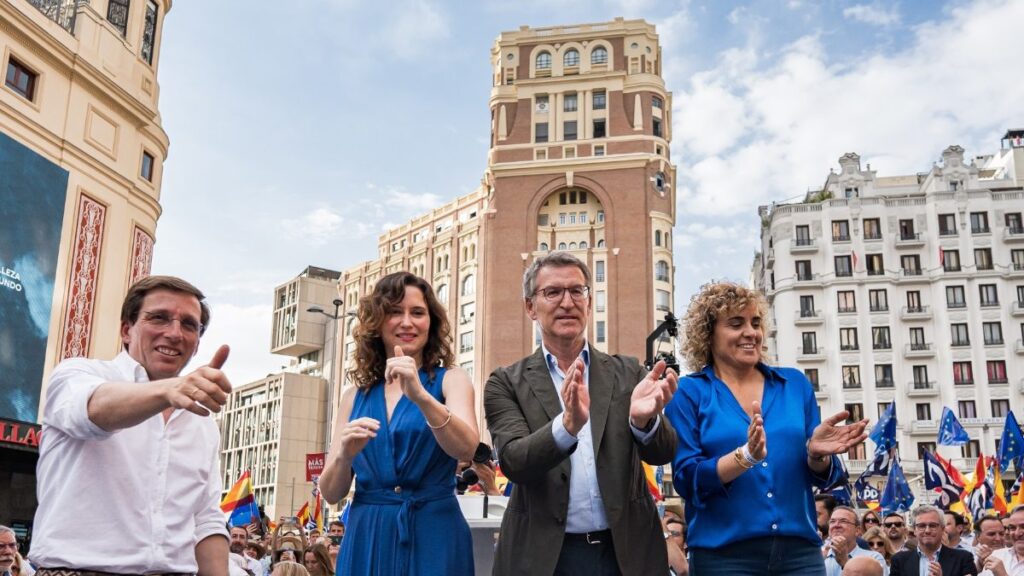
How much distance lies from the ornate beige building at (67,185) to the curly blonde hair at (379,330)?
18211 millimetres

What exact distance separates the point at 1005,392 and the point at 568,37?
4146 cm

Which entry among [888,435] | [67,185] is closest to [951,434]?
[888,435]

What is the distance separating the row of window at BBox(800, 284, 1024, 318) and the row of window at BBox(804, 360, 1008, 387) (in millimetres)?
4146

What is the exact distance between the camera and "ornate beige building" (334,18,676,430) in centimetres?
6531

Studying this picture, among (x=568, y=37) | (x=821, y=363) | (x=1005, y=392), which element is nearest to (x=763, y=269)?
(x=821, y=363)

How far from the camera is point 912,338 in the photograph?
60812 millimetres

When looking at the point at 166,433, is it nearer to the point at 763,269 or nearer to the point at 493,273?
the point at 493,273

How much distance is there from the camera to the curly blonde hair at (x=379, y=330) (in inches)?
152

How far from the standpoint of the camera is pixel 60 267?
73.9ft

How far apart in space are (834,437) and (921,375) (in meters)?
62.4

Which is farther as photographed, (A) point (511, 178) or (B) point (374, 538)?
(A) point (511, 178)

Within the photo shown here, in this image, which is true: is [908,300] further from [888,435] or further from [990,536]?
[990,536]

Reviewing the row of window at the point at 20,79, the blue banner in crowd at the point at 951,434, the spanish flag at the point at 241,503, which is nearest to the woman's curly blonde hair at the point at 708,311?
the spanish flag at the point at 241,503

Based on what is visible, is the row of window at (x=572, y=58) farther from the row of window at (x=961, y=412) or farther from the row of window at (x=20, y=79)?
the row of window at (x=20, y=79)
